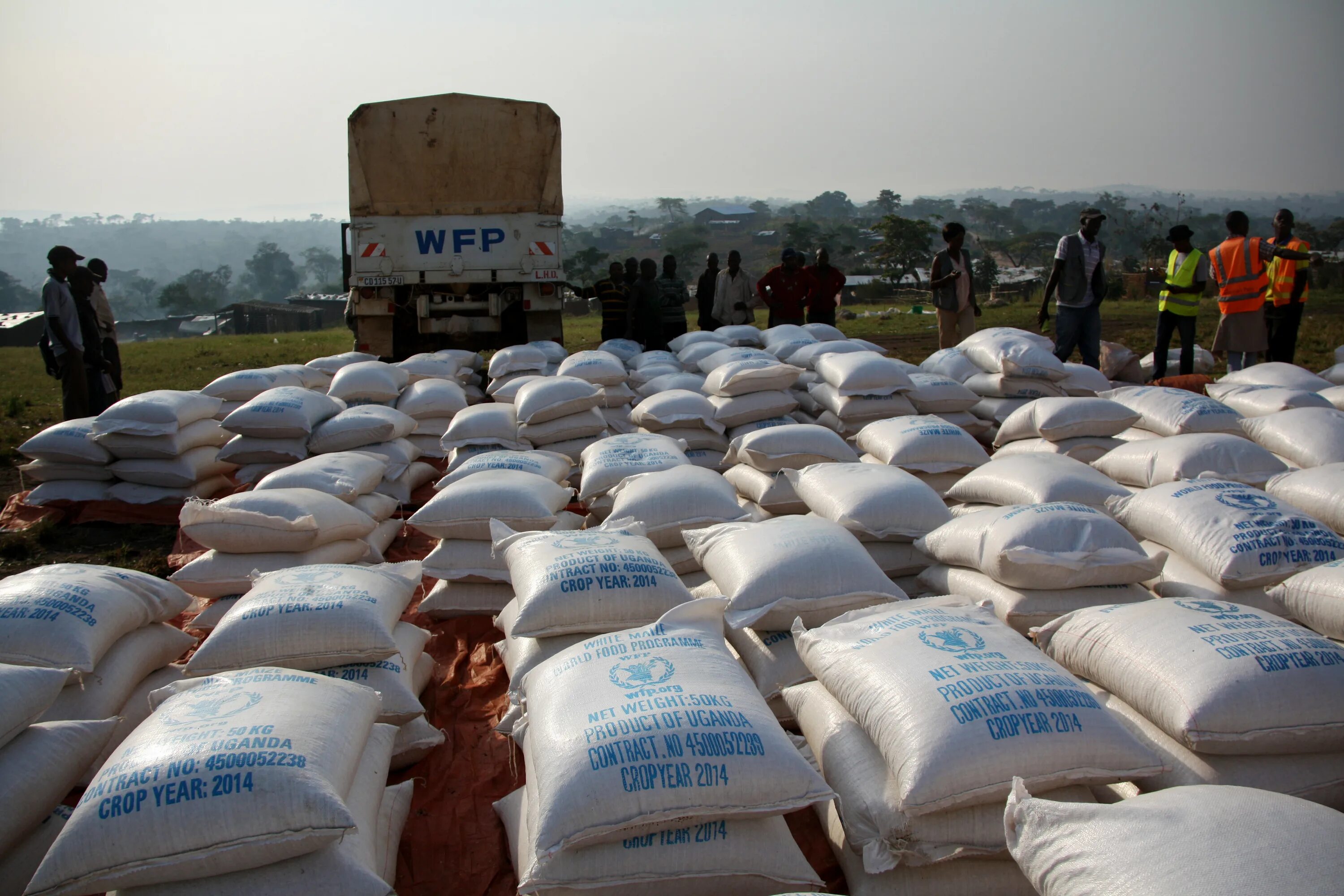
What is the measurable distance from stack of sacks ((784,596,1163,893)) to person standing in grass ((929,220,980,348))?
216 inches

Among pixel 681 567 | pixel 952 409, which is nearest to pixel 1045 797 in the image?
pixel 681 567

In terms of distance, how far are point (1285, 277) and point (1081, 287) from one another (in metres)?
1.93

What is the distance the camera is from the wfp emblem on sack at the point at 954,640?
6.53ft

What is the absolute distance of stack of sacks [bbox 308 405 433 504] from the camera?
15.8 ft

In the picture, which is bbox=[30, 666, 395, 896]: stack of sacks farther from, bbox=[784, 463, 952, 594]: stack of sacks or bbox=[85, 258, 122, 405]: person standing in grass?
bbox=[85, 258, 122, 405]: person standing in grass

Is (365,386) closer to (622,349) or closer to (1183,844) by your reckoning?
(622,349)

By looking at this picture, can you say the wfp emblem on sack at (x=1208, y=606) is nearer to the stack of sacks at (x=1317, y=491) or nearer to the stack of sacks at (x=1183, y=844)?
the stack of sacks at (x=1183, y=844)

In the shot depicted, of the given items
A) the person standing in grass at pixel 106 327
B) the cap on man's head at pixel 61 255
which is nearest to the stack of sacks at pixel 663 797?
the cap on man's head at pixel 61 255

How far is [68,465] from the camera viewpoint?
4.94 meters

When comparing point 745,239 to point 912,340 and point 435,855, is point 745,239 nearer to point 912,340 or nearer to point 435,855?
point 912,340

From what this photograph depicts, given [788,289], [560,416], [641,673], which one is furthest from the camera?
[788,289]

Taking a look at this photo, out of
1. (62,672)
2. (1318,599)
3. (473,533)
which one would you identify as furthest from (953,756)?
(473,533)

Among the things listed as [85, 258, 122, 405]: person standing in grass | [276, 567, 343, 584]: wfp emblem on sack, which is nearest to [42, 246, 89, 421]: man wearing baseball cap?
[85, 258, 122, 405]: person standing in grass

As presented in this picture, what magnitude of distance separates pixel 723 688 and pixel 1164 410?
11.2 feet
